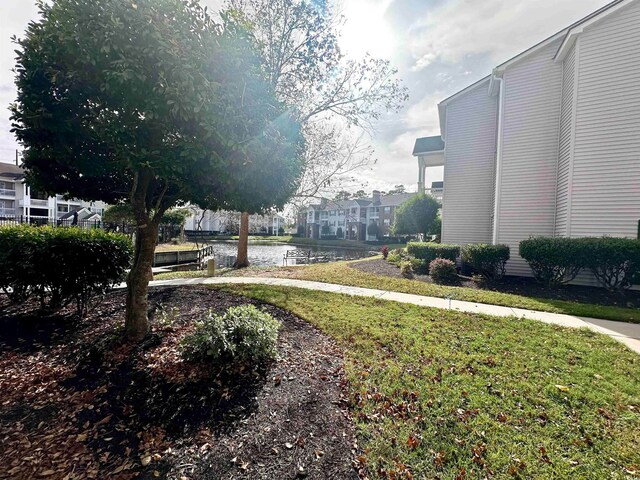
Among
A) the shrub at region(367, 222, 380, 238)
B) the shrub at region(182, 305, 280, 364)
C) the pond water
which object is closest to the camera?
the shrub at region(182, 305, 280, 364)

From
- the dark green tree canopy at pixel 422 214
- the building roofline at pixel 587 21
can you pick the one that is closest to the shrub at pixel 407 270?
the building roofline at pixel 587 21

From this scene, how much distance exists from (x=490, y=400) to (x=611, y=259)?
25.1 feet

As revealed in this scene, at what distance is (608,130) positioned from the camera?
8.72m

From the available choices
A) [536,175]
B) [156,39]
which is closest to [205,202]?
[156,39]

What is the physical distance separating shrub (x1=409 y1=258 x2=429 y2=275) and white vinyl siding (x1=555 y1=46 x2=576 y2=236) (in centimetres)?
453

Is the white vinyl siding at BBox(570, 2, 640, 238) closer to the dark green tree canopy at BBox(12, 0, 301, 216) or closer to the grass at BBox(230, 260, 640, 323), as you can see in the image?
the grass at BBox(230, 260, 640, 323)

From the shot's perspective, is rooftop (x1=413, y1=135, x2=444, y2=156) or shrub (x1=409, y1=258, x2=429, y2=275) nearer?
shrub (x1=409, y1=258, x2=429, y2=275)

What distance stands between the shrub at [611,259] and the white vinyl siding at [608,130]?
1114mm

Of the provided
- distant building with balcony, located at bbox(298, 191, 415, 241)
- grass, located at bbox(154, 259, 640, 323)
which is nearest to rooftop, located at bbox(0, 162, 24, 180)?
distant building with balcony, located at bbox(298, 191, 415, 241)

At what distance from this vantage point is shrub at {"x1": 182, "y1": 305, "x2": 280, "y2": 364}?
348 cm

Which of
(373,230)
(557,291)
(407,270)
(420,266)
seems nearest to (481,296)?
(557,291)

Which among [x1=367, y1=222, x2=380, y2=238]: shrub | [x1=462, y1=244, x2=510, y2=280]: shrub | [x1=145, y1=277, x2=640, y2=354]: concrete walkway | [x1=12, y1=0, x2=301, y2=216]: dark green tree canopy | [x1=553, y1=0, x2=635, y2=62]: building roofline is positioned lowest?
[x1=145, y1=277, x2=640, y2=354]: concrete walkway

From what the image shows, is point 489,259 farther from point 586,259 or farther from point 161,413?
point 161,413

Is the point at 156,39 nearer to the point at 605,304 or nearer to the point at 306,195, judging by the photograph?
the point at 605,304
